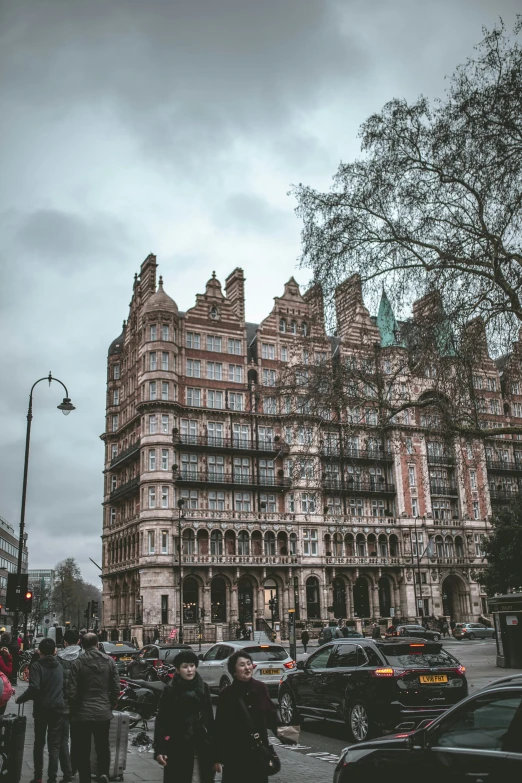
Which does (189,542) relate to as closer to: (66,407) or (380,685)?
(66,407)

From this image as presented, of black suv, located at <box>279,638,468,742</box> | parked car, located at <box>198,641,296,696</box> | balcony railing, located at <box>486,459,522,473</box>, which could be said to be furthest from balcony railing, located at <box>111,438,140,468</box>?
black suv, located at <box>279,638,468,742</box>

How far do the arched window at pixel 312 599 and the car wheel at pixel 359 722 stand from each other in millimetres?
43240

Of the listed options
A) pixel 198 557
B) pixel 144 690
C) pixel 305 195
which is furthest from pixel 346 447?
pixel 198 557

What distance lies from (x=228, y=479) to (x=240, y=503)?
7.10 ft

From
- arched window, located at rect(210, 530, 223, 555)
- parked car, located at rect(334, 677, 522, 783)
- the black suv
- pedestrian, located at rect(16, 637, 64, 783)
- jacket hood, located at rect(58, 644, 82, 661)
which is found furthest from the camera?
arched window, located at rect(210, 530, 223, 555)

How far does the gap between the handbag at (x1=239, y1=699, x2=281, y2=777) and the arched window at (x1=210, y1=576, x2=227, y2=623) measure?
47.3 metres

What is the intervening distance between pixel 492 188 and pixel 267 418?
41.4 meters

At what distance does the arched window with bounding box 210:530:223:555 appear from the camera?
171 feet

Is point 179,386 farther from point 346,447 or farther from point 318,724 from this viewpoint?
point 318,724

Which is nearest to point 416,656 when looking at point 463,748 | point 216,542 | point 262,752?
point 463,748

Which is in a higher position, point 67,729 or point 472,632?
point 67,729

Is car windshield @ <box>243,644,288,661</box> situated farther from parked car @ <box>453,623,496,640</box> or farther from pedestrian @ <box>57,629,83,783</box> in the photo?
parked car @ <box>453,623,496,640</box>

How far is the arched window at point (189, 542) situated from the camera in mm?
50928

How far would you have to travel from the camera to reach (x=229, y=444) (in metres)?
54.1
